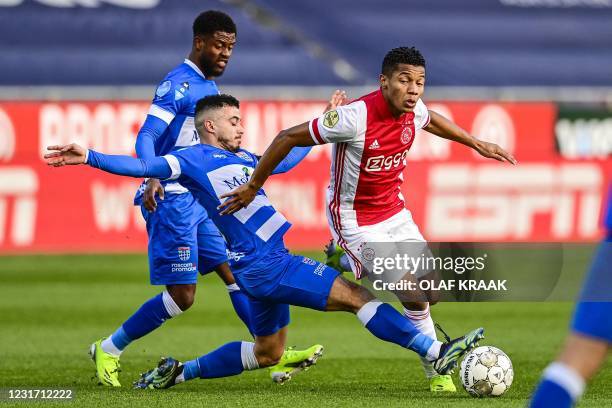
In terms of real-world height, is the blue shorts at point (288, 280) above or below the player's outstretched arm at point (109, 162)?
below

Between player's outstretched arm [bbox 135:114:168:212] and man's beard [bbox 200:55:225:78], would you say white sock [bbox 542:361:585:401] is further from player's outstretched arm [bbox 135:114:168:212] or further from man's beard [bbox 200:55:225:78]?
man's beard [bbox 200:55:225:78]

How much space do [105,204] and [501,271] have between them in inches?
363

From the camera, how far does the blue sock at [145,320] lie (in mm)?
7352

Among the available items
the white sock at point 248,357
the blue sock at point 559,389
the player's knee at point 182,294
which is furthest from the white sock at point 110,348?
the blue sock at point 559,389

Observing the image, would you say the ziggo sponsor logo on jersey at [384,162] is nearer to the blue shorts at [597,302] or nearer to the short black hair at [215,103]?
the short black hair at [215,103]

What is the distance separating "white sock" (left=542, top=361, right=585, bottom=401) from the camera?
3.81 meters

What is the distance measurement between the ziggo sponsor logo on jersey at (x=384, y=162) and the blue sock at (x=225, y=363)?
3.93 ft

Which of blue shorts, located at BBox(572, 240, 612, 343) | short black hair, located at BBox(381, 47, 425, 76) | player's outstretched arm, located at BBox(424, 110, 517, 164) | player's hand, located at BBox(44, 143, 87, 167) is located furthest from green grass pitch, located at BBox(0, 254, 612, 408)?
blue shorts, located at BBox(572, 240, 612, 343)

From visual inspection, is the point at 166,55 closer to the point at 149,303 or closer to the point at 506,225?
the point at 506,225

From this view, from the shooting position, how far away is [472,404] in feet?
19.3

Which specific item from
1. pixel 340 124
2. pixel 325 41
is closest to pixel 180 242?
pixel 340 124

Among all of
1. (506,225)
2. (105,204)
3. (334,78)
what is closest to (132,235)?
(105,204)

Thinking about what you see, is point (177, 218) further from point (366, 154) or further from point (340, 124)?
point (340, 124)

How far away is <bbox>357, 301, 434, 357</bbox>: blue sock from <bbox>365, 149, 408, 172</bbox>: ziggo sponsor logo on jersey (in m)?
0.85
